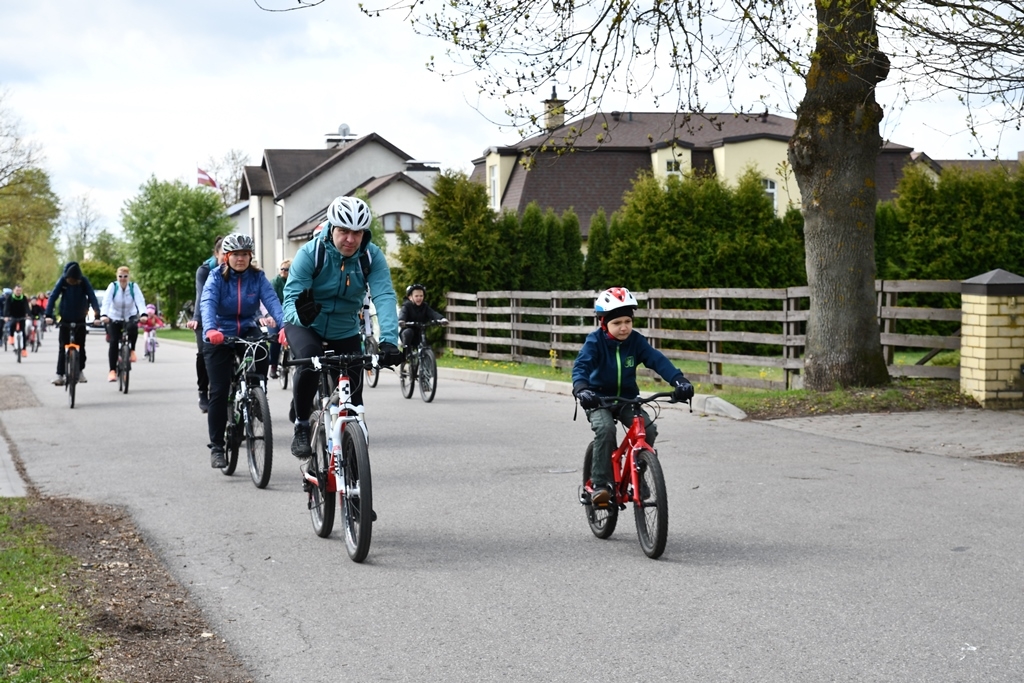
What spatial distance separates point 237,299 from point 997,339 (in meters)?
8.34

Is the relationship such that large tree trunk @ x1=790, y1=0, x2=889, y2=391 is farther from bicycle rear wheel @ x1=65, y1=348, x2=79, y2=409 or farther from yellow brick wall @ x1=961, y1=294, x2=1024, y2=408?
bicycle rear wheel @ x1=65, y1=348, x2=79, y2=409

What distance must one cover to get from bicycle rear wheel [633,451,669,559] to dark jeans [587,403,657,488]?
0.78 ft

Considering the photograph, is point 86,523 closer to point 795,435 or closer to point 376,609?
point 376,609

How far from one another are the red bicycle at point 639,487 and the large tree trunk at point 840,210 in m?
8.21

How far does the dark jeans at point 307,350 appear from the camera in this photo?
8.12 m

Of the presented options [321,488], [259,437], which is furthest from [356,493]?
[259,437]

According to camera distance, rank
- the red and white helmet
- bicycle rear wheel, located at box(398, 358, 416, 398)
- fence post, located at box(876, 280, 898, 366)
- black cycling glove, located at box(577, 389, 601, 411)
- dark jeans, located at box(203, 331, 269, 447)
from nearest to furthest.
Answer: black cycling glove, located at box(577, 389, 601, 411) → the red and white helmet → dark jeans, located at box(203, 331, 269, 447) → fence post, located at box(876, 280, 898, 366) → bicycle rear wheel, located at box(398, 358, 416, 398)

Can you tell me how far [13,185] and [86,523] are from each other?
188 ft

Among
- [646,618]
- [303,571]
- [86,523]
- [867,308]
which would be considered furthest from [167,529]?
[867,308]

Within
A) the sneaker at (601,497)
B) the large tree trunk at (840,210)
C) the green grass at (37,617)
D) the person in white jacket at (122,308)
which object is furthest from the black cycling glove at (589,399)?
the person in white jacket at (122,308)

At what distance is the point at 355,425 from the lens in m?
7.03

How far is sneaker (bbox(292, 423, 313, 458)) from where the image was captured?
26.3 ft

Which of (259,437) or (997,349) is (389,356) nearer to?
(259,437)

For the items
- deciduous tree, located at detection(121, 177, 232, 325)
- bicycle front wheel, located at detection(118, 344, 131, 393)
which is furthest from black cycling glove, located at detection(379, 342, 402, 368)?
deciduous tree, located at detection(121, 177, 232, 325)
